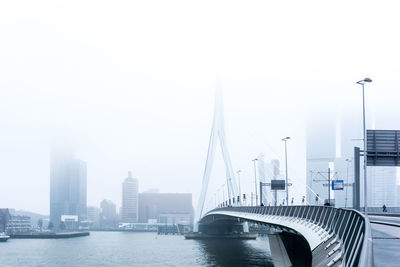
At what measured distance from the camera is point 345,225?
768 inches

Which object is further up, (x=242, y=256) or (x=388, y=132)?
(x=388, y=132)

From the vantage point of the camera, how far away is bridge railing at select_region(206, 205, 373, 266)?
368 inches

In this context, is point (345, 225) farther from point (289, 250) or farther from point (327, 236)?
point (289, 250)

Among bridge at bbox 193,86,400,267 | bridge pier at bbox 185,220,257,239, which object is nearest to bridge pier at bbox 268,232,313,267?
bridge at bbox 193,86,400,267

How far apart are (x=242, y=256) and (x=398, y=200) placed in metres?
57.0

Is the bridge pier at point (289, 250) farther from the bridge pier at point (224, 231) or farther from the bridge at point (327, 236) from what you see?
the bridge pier at point (224, 231)

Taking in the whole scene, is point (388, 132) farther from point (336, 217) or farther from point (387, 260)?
point (387, 260)

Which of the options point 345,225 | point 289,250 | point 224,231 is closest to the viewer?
point 345,225

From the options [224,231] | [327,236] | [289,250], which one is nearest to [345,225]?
[327,236]

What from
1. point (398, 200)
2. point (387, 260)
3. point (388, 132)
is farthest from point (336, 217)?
point (398, 200)

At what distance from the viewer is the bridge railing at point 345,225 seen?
9.35m

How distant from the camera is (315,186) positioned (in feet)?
470

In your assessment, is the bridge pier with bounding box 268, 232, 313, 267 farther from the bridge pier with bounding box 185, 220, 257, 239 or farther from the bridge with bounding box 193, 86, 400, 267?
the bridge pier with bounding box 185, 220, 257, 239

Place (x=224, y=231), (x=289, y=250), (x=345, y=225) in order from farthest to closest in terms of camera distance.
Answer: (x=224, y=231) < (x=289, y=250) < (x=345, y=225)
